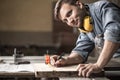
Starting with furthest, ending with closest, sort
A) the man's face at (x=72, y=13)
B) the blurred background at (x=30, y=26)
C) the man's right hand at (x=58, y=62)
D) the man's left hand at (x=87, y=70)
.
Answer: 1. the blurred background at (x=30, y=26)
2. the man's right hand at (x=58, y=62)
3. the man's face at (x=72, y=13)
4. the man's left hand at (x=87, y=70)

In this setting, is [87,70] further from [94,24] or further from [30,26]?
[30,26]

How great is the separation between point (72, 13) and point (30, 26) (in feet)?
17.4

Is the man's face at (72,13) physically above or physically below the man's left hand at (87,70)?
above

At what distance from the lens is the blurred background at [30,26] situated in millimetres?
7355

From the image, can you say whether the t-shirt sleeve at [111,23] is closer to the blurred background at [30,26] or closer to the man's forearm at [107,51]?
the man's forearm at [107,51]

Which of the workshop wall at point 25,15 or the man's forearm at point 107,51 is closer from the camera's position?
the man's forearm at point 107,51

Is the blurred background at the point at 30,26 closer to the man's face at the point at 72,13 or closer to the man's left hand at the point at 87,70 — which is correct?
the man's face at the point at 72,13

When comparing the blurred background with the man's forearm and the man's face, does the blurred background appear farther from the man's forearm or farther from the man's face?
the man's forearm

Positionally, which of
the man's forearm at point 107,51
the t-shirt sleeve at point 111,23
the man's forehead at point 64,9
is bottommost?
the man's forearm at point 107,51

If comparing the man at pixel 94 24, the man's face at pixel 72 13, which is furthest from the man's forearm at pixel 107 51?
the man's face at pixel 72 13

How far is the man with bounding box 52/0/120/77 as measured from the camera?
6.44 feet

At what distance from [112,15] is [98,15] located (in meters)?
0.14

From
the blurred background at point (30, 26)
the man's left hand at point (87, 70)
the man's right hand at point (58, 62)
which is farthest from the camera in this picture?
the blurred background at point (30, 26)

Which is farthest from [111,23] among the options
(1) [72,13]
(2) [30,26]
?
(2) [30,26]
